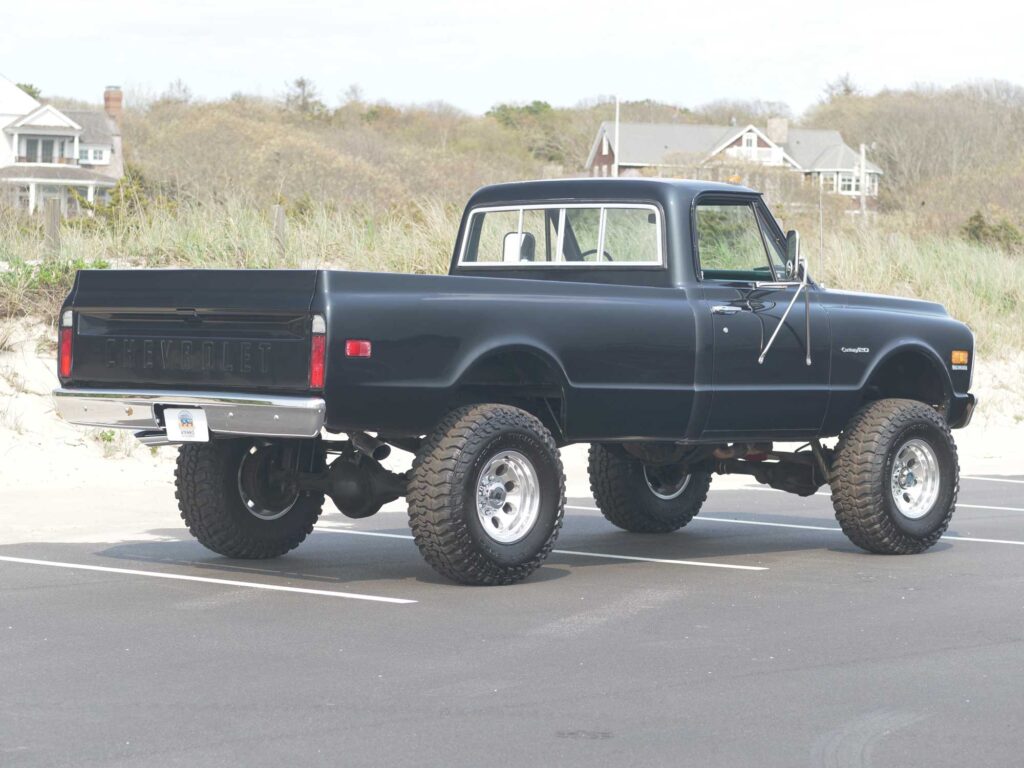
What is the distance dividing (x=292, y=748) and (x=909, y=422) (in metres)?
6.23

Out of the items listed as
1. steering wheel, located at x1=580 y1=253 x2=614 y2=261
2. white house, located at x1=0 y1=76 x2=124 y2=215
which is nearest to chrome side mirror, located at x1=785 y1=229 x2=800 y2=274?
steering wheel, located at x1=580 y1=253 x2=614 y2=261

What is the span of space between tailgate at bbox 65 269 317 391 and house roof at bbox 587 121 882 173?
78.9 meters

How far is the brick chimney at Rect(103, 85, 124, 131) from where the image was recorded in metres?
90.8

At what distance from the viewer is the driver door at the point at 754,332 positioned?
10.4 m

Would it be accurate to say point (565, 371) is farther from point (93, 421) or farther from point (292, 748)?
point (292, 748)

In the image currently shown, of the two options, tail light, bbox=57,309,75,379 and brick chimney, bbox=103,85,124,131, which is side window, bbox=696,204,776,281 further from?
brick chimney, bbox=103,85,124,131

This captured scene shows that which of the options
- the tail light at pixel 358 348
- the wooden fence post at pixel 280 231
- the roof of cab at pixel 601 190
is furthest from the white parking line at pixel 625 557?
the wooden fence post at pixel 280 231

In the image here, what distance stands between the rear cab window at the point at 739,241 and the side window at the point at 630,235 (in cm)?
34

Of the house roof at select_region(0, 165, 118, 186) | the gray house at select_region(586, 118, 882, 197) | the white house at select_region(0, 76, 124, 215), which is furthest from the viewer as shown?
the gray house at select_region(586, 118, 882, 197)

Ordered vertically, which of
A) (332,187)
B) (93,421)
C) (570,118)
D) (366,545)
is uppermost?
(570,118)

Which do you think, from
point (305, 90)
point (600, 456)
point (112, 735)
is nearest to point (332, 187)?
point (600, 456)

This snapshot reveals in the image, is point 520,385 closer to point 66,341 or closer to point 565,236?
point 565,236

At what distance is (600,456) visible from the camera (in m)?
12.1

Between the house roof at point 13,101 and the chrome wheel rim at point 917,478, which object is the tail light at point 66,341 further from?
the house roof at point 13,101
